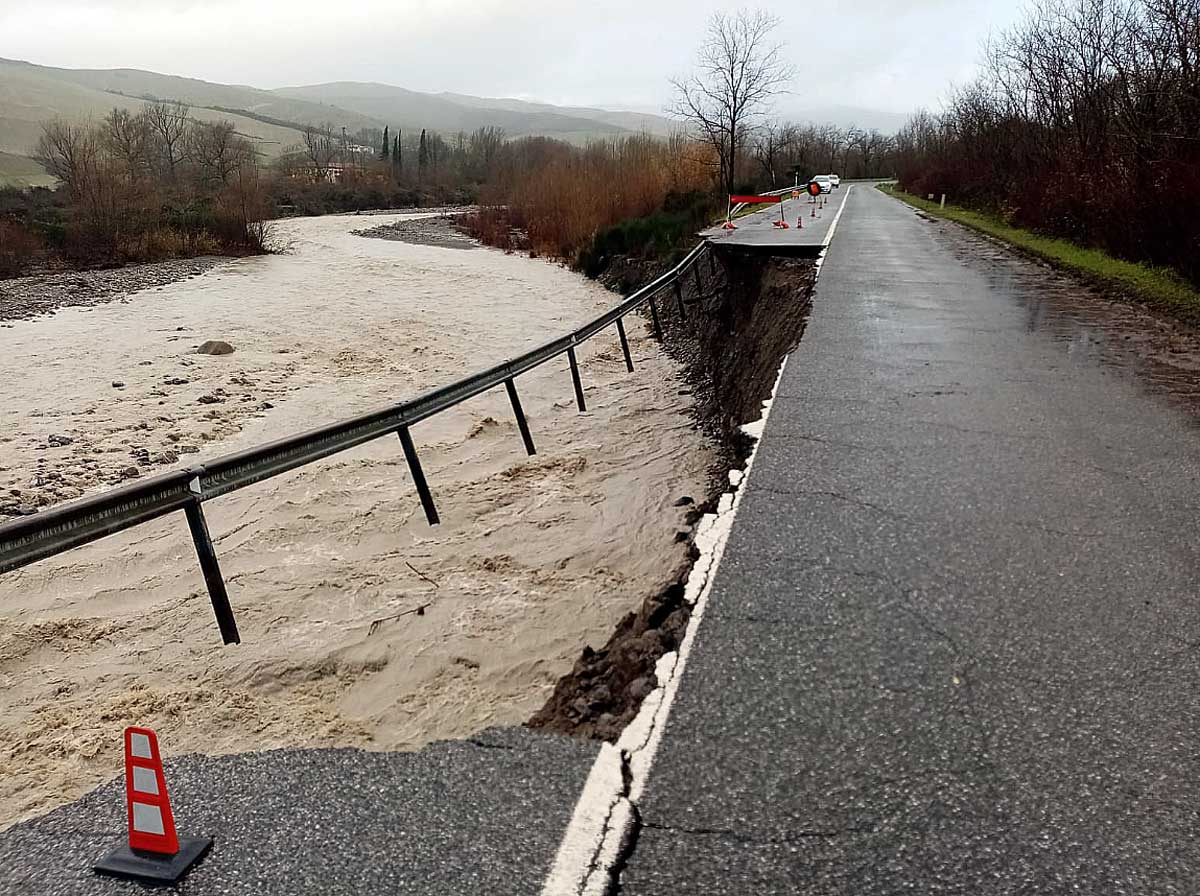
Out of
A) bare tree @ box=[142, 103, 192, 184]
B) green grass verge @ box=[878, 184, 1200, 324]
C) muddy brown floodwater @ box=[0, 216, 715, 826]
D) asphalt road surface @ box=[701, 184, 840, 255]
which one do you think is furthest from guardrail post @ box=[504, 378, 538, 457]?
bare tree @ box=[142, 103, 192, 184]

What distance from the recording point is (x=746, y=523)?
4570mm

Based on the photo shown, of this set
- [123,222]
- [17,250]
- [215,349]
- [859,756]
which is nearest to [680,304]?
[215,349]

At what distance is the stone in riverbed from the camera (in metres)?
16.3

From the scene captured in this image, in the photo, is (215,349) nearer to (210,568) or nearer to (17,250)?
(210,568)

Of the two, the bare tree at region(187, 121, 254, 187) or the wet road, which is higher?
the bare tree at region(187, 121, 254, 187)

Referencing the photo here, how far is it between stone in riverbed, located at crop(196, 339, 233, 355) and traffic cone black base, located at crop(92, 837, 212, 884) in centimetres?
1537

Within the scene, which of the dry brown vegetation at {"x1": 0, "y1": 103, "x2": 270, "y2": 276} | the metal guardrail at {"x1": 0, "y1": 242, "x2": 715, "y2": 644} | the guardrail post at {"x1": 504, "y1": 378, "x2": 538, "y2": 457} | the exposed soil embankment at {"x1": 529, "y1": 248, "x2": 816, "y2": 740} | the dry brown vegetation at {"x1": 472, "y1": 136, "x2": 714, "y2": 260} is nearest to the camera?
the exposed soil embankment at {"x1": 529, "y1": 248, "x2": 816, "y2": 740}

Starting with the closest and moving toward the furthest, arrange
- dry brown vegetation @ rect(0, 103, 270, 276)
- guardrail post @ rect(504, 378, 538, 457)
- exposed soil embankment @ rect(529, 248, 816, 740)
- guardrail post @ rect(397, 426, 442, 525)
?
exposed soil embankment @ rect(529, 248, 816, 740) < guardrail post @ rect(397, 426, 442, 525) < guardrail post @ rect(504, 378, 538, 457) < dry brown vegetation @ rect(0, 103, 270, 276)

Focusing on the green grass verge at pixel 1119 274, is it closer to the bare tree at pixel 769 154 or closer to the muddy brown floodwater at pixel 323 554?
the muddy brown floodwater at pixel 323 554

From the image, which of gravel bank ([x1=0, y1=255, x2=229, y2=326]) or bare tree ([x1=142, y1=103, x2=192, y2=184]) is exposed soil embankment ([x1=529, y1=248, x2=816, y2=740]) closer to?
gravel bank ([x1=0, y1=255, x2=229, y2=326])

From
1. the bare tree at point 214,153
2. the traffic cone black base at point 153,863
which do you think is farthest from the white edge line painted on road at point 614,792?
the bare tree at point 214,153

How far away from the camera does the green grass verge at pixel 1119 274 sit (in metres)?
11.0

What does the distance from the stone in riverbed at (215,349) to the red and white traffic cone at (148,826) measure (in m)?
15.3

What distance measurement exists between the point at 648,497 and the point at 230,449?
6.07m
